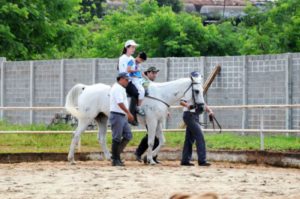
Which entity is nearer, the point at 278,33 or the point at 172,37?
the point at 278,33

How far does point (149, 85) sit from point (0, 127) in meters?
7.17

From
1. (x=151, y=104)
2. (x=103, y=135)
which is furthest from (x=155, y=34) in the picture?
(x=151, y=104)

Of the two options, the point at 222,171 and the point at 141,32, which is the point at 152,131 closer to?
the point at 222,171

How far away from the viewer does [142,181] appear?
15.5 metres

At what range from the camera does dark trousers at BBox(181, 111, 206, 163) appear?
62.9ft

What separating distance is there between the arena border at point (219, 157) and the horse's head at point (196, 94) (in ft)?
6.25

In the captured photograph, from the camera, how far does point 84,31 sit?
4306cm

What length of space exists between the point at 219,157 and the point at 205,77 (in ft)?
24.3

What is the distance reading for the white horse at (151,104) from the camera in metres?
19.5

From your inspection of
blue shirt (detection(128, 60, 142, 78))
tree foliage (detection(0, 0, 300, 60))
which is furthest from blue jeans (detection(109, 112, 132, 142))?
tree foliage (detection(0, 0, 300, 60))

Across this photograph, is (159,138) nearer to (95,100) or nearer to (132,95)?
(132,95)

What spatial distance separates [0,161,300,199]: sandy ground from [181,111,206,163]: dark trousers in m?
0.36

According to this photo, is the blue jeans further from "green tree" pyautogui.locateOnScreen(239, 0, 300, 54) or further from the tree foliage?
the tree foliage

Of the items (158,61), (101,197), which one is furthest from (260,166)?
(158,61)
